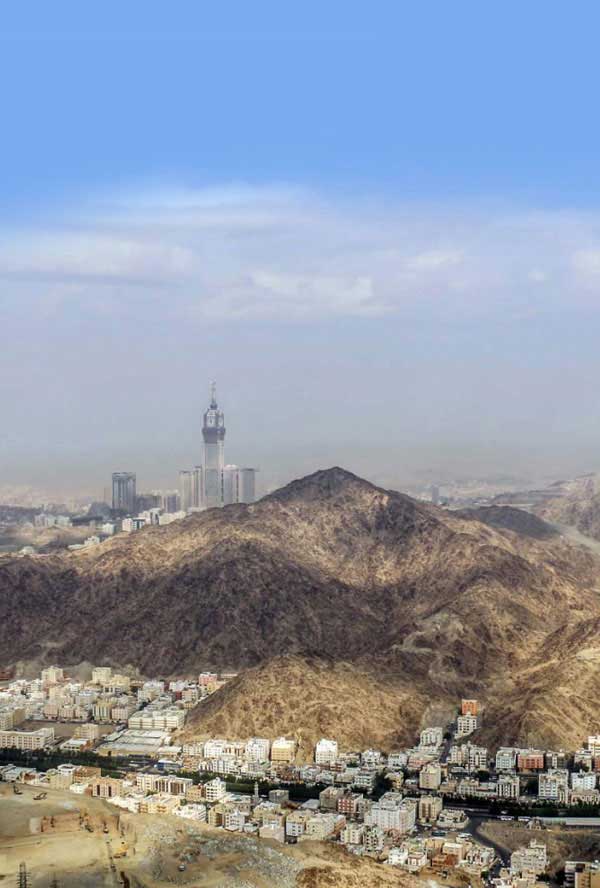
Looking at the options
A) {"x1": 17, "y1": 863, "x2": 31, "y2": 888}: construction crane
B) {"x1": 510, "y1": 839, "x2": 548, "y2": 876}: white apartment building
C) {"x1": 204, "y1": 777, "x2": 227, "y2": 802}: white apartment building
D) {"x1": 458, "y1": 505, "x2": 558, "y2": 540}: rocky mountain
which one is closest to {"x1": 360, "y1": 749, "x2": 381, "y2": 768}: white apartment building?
{"x1": 204, "y1": 777, "x2": 227, "y2": 802}: white apartment building

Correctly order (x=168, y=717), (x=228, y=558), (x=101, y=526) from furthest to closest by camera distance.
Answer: (x=101, y=526)
(x=228, y=558)
(x=168, y=717)

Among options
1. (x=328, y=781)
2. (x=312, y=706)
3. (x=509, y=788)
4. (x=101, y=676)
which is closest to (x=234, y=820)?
(x=328, y=781)

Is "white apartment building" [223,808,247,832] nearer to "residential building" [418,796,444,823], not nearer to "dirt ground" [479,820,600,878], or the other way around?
"residential building" [418,796,444,823]

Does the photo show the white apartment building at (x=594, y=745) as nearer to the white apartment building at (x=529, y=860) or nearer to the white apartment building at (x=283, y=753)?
the white apartment building at (x=529, y=860)

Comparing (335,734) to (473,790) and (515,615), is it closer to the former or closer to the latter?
(473,790)

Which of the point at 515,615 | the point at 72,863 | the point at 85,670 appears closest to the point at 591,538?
the point at 515,615

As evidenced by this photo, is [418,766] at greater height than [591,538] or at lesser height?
lesser
